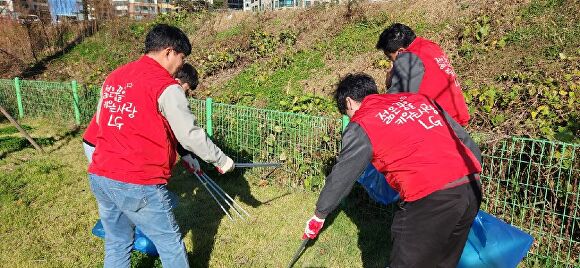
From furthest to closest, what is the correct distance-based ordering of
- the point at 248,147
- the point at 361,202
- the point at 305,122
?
1. the point at 248,147
2. the point at 305,122
3. the point at 361,202

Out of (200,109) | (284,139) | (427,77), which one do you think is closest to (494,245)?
(427,77)

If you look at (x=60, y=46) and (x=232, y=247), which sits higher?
(x=60, y=46)

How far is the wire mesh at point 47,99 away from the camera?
8594 mm

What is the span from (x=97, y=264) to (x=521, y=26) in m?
7.85

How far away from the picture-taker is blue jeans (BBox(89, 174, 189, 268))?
216 cm

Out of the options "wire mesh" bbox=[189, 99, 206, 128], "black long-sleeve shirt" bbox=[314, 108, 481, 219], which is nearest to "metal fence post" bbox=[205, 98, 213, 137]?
"wire mesh" bbox=[189, 99, 206, 128]

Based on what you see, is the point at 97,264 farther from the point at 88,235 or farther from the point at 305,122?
the point at 305,122

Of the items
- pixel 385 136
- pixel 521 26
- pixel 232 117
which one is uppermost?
pixel 521 26

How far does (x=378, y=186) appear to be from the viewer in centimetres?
298

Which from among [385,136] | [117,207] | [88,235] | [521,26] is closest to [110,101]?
[117,207]

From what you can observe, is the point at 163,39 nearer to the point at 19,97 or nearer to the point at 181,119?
the point at 181,119

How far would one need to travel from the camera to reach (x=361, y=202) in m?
4.18

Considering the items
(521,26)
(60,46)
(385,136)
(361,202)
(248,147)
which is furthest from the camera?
(60,46)

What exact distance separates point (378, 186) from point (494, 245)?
0.95 metres
